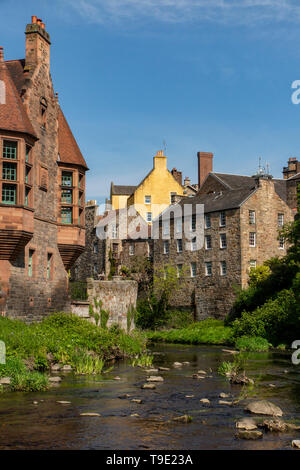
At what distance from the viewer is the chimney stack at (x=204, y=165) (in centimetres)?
6341

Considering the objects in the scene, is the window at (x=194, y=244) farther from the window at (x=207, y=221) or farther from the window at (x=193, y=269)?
the window at (x=207, y=221)

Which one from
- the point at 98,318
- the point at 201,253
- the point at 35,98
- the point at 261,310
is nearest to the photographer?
the point at 35,98

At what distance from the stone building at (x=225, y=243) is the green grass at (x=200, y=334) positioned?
183 cm

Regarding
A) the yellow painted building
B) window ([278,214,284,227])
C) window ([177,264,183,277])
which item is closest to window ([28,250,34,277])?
window ([177,264,183,277])

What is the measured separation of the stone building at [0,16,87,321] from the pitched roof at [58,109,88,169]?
0.16ft

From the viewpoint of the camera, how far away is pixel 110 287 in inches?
1314

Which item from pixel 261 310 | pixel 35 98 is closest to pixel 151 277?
pixel 261 310

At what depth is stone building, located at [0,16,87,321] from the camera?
23.8m

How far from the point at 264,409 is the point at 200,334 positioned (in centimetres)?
2969

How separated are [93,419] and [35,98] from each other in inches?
668

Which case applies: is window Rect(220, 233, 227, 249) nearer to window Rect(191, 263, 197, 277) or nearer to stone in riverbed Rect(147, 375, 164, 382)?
window Rect(191, 263, 197, 277)

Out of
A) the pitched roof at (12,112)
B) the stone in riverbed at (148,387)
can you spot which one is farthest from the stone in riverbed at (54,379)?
the pitched roof at (12,112)

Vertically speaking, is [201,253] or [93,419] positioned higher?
[201,253]

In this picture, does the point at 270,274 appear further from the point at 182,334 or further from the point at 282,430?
the point at 282,430
